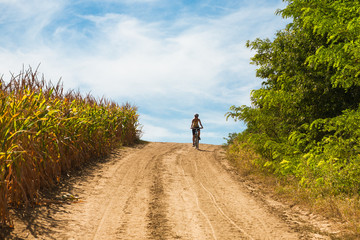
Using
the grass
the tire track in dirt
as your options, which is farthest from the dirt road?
the grass

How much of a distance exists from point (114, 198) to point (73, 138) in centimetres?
359

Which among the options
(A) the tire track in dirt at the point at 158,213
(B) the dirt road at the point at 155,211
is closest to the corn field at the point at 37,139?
(B) the dirt road at the point at 155,211

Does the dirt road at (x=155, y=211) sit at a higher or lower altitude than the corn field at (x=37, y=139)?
lower

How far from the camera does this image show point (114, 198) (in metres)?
7.75

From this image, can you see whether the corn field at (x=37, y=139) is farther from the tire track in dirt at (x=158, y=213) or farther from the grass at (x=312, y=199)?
the grass at (x=312, y=199)

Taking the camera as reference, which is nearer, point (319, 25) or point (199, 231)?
point (199, 231)

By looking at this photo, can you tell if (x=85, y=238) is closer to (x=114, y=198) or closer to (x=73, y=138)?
(x=114, y=198)

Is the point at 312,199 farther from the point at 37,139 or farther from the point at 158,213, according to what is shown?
the point at 37,139

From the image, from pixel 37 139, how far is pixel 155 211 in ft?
11.3

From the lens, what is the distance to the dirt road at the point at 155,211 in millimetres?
5500

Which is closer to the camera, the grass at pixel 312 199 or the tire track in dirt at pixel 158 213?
the tire track in dirt at pixel 158 213

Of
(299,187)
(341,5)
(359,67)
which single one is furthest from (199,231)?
(341,5)

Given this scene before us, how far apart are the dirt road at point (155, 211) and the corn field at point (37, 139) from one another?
0.53 m

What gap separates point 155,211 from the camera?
6.69 metres
